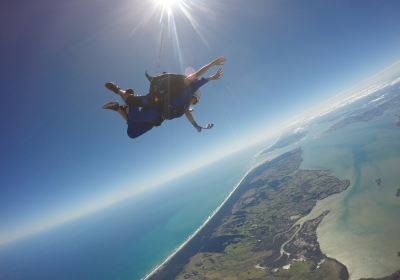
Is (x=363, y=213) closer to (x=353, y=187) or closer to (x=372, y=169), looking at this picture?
(x=353, y=187)

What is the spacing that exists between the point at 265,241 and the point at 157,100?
113m

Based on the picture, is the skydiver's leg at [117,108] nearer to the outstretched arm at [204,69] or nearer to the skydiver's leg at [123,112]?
the skydiver's leg at [123,112]

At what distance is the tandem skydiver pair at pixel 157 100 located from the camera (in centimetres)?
471

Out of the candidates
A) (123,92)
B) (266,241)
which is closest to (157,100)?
(123,92)

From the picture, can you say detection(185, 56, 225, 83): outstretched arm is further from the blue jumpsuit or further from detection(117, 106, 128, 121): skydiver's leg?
detection(117, 106, 128, 121): skydiver's leg

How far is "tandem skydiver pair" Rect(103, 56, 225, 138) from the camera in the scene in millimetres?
4707

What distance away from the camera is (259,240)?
A: 359ft

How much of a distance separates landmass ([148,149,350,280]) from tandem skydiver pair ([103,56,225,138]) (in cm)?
8211

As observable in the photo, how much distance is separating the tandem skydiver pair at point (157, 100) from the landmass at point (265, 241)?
82.1 meters

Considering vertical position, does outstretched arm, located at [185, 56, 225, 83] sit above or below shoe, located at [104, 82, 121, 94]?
below

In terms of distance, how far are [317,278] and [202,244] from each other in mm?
66547

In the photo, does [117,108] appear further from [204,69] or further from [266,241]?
[266,241]

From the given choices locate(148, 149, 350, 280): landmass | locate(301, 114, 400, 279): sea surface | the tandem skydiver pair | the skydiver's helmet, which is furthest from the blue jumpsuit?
locate(148, 149, 350, 280): landmass

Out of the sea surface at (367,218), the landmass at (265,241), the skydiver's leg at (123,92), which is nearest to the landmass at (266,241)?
the landmass at (265,241)
